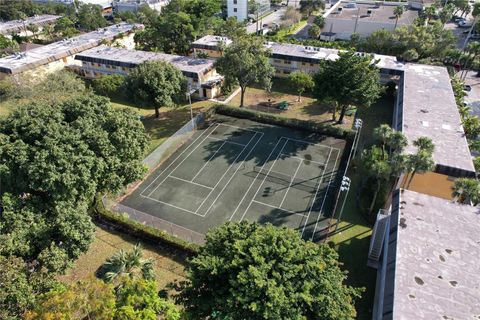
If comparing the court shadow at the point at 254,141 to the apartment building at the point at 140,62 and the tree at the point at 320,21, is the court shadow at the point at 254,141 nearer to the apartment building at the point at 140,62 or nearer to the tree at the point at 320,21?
the apartment building at the point at 140,62

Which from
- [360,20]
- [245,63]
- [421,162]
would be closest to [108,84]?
[245,63]

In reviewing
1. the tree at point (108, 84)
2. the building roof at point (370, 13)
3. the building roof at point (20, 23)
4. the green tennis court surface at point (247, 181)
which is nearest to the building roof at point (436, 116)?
the green tennis court surface at point (247, 181)

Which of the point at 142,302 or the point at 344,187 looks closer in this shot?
the point at 142,302

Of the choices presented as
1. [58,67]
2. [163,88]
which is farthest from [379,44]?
[58,67]

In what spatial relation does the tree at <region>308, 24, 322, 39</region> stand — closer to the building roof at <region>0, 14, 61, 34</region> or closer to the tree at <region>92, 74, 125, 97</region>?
the tree at <region>92, 74, 125, 97</region>

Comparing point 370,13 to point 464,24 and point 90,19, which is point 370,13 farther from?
point 90,19

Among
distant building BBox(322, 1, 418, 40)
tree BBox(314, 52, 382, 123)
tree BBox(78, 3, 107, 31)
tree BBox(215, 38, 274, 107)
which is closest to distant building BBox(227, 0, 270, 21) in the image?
distant building BBox(322, 1, 418, 40)

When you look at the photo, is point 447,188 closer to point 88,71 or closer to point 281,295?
point 281,295
